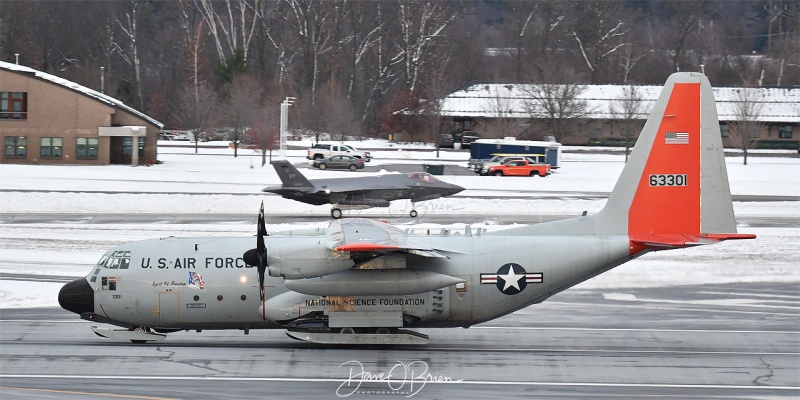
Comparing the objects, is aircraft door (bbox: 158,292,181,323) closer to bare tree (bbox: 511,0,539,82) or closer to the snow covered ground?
the snow covered ground

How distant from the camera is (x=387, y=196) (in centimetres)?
4672

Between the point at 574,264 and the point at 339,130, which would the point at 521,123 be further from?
the point at 574,264

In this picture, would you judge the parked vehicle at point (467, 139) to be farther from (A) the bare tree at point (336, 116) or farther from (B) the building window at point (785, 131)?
(B) the building window at point (785, 131)

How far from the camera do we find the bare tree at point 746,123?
78.6 m

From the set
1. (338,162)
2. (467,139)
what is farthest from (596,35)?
(338,162)

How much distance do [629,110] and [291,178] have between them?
49.4 meters

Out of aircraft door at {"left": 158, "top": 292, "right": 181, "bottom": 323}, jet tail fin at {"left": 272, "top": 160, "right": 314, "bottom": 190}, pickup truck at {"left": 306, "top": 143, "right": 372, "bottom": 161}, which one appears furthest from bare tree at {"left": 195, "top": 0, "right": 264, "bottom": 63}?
aircraft door at {"left": 158, "top": 292, "right": 181, "bottom": 323}

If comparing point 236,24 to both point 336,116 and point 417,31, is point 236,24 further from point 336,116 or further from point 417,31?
point 336,116

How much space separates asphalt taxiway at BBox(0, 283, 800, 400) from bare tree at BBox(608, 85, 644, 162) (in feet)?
197

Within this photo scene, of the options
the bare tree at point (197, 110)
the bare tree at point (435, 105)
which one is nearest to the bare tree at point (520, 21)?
the bare tree at point (435, 105)

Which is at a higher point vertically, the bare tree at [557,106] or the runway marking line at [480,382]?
the bare tree at [557,106]

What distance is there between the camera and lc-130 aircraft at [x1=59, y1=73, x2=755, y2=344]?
23172 millimetres

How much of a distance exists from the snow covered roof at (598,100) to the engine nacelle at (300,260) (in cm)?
7022

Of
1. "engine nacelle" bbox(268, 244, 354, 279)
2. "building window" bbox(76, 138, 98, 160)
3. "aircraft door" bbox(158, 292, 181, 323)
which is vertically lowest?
"aircraft door" bbox(158, 292, 181, 323)
